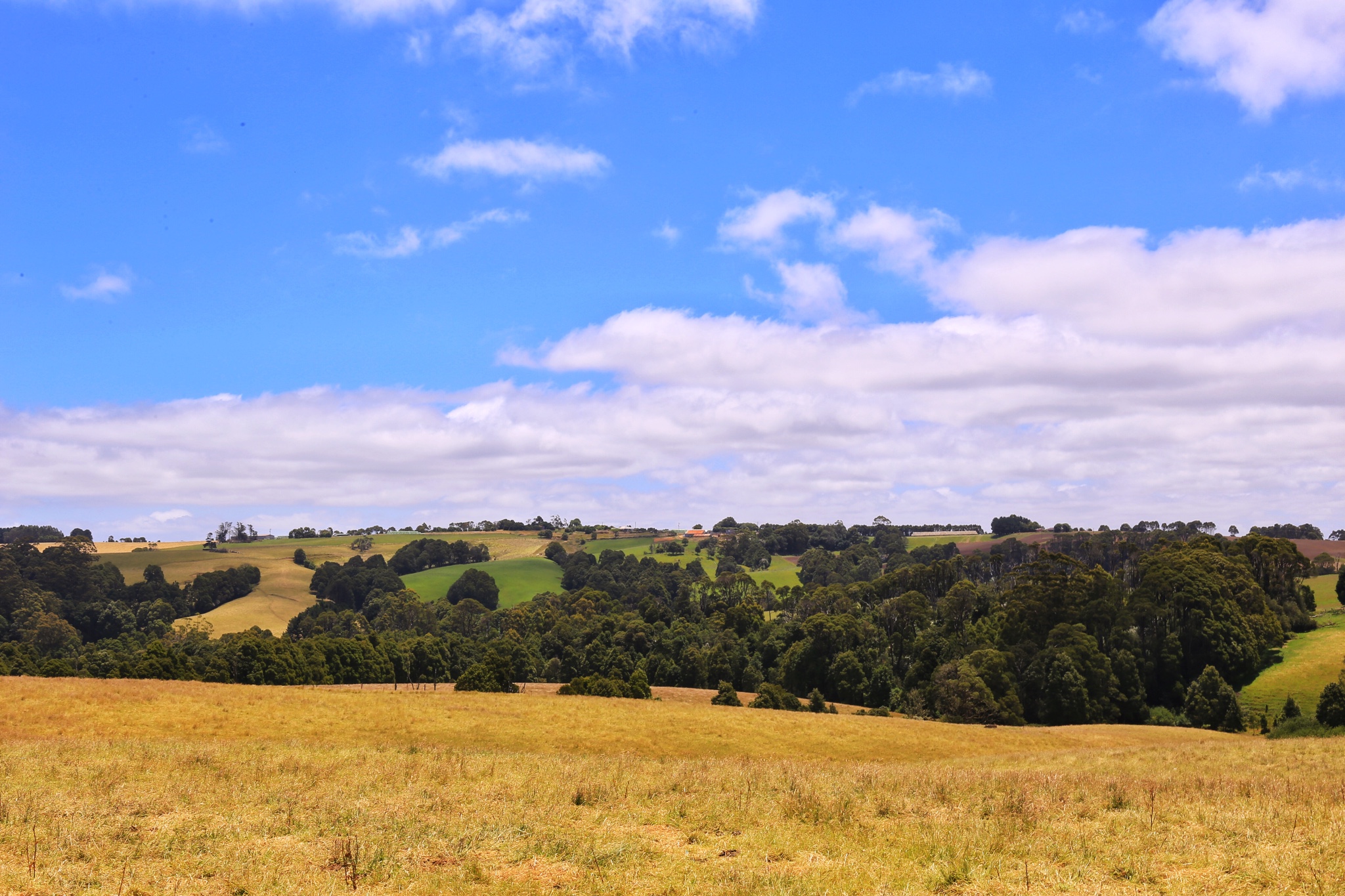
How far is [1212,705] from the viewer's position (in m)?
83.6

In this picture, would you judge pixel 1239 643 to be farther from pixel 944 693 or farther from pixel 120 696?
pixel 120 696

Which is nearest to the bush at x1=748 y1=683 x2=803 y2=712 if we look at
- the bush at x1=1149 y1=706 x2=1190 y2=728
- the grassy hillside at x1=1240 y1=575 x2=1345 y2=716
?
the bush at x1=1149 y1=706 x2=1190 y2=728

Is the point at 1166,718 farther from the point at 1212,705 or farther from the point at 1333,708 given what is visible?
the point at 1333,708

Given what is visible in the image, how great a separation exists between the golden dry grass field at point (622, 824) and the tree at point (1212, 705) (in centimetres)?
6009

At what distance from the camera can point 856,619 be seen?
419 feet

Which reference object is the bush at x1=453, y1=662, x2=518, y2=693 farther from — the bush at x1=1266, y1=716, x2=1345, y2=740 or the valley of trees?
the bush at x1=1266, y1=716, x2=1345, y2=740

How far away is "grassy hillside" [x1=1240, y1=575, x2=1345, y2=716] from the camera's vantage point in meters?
86.6

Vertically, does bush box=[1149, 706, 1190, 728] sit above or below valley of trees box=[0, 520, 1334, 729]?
below

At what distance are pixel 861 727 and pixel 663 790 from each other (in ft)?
106

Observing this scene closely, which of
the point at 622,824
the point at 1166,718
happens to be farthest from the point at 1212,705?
the point at 622,824

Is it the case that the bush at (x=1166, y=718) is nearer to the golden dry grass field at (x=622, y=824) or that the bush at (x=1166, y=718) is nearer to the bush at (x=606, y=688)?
the bush at (x=606, y=688)

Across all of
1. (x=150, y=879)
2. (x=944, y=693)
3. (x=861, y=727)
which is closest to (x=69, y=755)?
(x=150, y=879)

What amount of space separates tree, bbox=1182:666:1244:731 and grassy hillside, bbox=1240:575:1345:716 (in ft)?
15.2

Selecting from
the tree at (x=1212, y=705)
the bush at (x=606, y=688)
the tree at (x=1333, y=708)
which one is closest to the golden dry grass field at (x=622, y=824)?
the tree at (x=1333, y=708)
